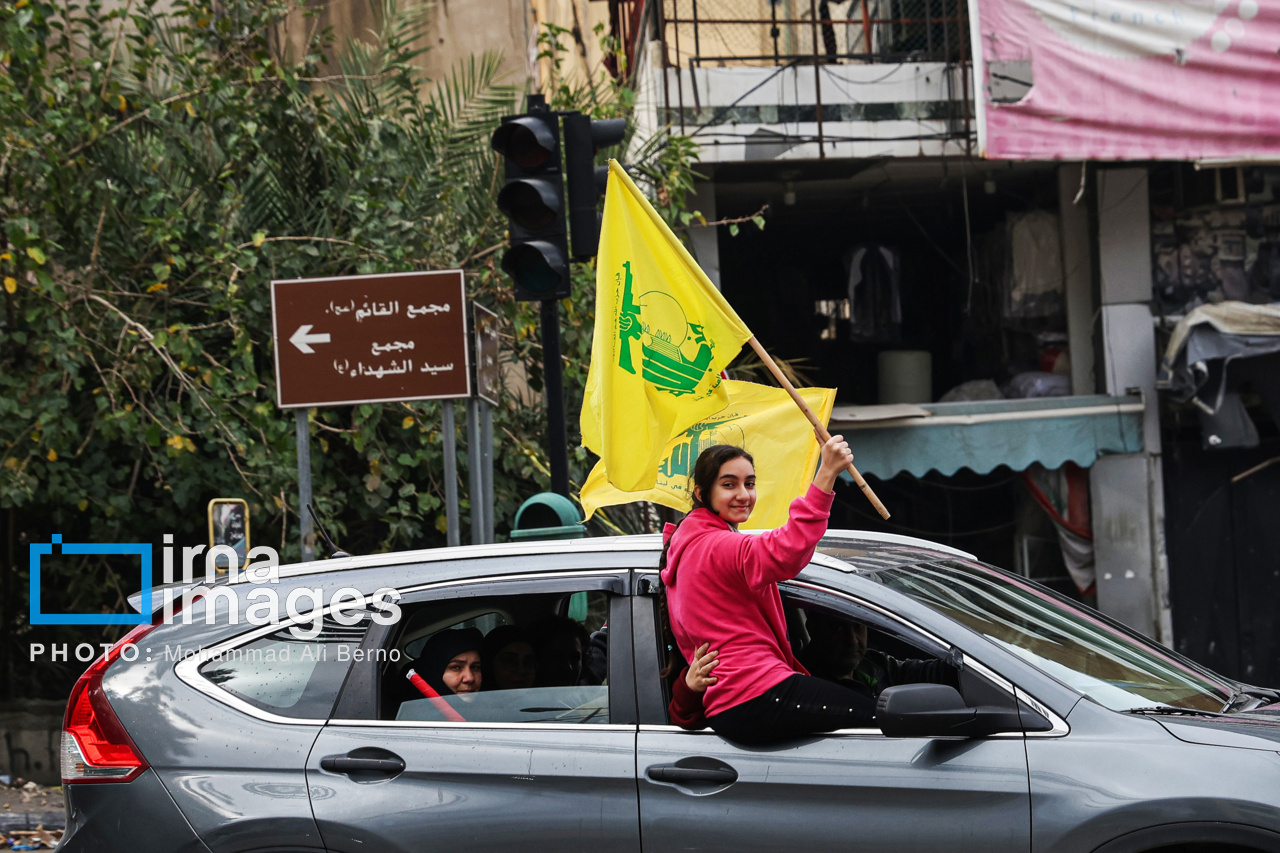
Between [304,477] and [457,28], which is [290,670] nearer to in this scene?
[304,477]

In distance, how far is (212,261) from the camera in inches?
336

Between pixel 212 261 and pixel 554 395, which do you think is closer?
pixel 554 395

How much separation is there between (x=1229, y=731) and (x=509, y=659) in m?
2.13

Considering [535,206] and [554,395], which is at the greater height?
[535,206]

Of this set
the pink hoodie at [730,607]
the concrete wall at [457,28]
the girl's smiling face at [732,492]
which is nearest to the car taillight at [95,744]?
the pink hoodie at [730,607]

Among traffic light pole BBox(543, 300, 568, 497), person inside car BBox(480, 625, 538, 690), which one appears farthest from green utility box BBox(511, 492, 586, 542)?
person inside car BBox(480, 625, 538, 690)

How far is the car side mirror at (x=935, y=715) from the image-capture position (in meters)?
3.27

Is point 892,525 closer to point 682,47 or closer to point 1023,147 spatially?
point 1023,147

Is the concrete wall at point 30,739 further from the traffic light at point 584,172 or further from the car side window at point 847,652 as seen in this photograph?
the car side window at point 847,652

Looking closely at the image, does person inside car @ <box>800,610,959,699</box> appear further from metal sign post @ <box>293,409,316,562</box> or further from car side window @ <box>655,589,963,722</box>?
metal sign post @ <box>293,409,316,562</box>

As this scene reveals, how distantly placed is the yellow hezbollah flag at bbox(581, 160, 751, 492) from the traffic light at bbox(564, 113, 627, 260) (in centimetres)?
114

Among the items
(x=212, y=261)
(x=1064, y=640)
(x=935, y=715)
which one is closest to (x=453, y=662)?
(x=935, y=715)

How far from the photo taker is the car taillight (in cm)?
378

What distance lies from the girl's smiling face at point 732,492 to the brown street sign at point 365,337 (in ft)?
8.69
